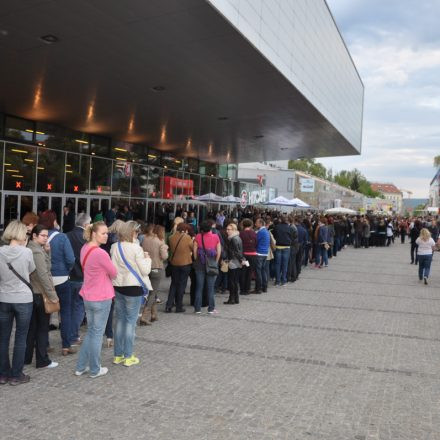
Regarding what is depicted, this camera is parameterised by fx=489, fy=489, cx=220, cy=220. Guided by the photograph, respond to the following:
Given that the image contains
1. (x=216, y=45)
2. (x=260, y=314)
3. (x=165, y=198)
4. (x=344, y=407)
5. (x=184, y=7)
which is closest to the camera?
(x=344, y=407)

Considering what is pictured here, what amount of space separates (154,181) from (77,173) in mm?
6965

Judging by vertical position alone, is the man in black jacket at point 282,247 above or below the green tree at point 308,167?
below

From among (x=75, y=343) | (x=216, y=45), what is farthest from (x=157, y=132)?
(x=75, y=343)

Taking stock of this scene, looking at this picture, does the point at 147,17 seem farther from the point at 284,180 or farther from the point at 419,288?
the point at 284,180

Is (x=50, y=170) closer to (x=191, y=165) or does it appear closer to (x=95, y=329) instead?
(x=191, y=165)

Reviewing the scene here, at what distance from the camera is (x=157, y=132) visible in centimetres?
2259

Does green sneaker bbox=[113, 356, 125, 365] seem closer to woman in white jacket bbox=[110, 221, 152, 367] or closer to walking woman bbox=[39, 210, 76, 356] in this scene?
woman in white jacket bbox=[110, 221, 152, 367]

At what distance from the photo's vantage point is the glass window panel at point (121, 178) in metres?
24.8

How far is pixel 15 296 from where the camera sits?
16.9ft

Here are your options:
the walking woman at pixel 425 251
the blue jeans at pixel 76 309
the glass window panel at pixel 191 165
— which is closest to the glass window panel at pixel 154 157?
the glass window panel at pixel 191 165

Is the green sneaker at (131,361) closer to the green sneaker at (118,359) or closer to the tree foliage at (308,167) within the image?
the green sneaker at (118,359)

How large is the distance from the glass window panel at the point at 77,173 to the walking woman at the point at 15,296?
1689cm

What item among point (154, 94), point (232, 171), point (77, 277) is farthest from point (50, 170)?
point (232, 171)

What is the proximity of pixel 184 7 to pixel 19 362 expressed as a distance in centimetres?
646
